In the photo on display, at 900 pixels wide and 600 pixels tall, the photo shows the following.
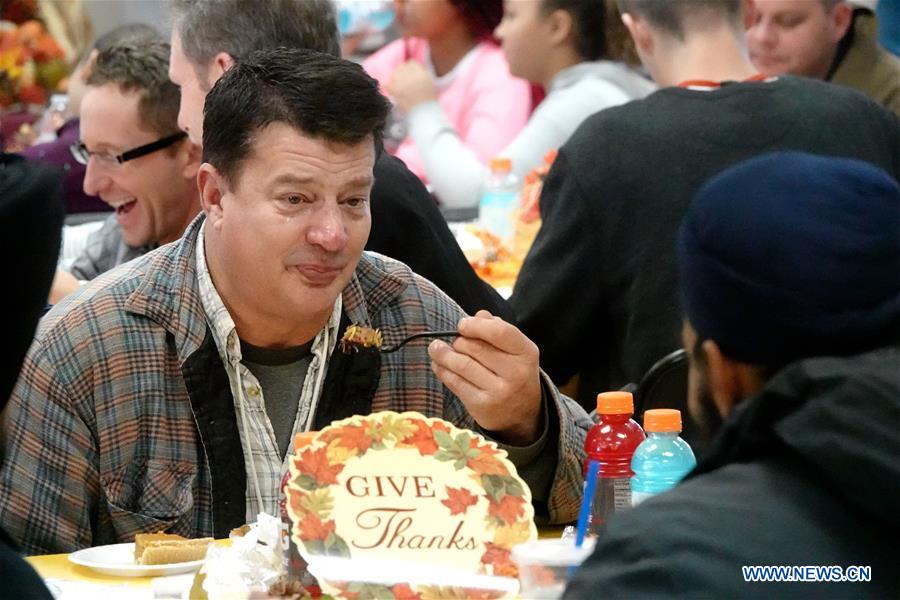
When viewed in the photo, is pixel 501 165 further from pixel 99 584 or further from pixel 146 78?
pixel 99 584

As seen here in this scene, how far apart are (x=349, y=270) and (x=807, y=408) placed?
1407mm

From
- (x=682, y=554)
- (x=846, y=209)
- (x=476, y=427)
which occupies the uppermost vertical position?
(x=846, y=209)

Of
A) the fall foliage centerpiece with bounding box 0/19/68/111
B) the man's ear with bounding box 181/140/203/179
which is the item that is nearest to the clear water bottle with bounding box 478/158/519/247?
the man's ear with bounding box 181/140/203/179

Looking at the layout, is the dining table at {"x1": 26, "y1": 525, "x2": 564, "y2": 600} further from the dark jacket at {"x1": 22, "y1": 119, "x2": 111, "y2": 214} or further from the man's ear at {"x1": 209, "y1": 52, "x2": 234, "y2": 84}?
the dark jacket at {"x1": 22, "y1": 119, "x2": 111, "y2": 214}

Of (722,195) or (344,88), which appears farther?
(344,88)

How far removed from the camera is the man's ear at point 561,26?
6.21 m

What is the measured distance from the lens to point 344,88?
2770 mm

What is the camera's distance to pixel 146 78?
4.41m

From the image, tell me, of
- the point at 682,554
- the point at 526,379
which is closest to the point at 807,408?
the point at 682,554

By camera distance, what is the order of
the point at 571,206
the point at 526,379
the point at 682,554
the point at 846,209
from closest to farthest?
the point at 682,554 → the point at 846,209 → the point at 526,379 → the point at 571,206

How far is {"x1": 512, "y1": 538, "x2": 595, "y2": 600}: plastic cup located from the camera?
2088mm

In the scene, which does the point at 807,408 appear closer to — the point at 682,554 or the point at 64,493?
the point at 682,554

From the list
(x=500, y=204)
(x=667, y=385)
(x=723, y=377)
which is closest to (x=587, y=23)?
(x=500, y=204)

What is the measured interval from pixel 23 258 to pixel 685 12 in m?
2.63
